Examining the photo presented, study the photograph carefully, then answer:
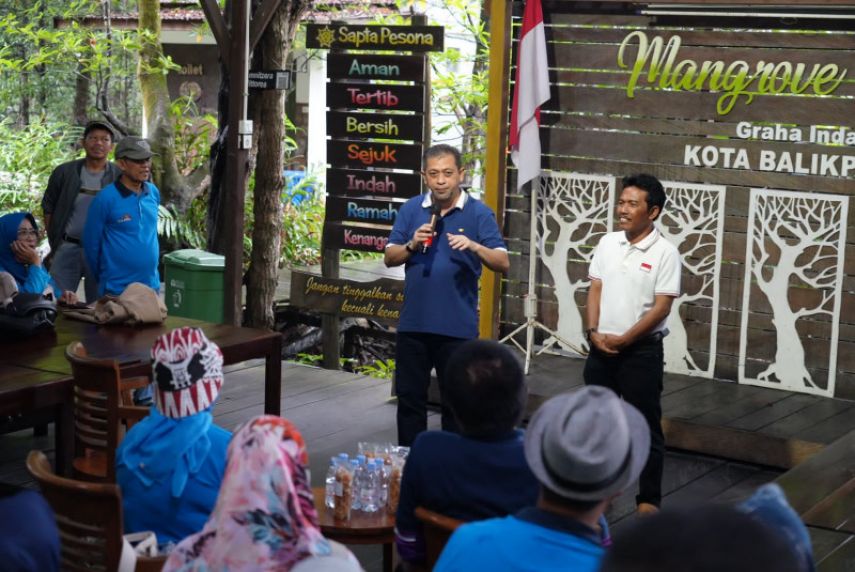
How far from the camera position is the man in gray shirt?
25.3ft

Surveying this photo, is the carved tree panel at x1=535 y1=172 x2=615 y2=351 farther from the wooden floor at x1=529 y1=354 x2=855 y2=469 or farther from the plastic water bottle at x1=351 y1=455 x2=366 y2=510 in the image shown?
the plastic water bottle at x1=351 y1=455 x2=366 y2=510

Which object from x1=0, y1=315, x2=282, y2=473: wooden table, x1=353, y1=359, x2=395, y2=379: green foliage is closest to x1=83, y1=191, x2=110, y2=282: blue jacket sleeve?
x1=0, y1=315, x2=282, y2=473: wooden table

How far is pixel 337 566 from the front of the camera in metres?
2.58

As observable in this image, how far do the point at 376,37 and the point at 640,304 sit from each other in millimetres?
4158

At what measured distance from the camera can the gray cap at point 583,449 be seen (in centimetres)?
241

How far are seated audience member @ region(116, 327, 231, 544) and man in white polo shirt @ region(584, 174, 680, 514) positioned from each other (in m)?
2.47

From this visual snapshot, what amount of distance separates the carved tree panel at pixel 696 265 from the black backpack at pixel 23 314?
3.94m

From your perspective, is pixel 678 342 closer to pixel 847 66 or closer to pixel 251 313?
pixel 847 66

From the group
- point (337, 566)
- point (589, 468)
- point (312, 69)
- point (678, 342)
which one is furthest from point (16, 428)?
point (312, 69)

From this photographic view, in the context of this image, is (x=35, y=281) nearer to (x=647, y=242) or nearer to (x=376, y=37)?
(x=647, y=242)

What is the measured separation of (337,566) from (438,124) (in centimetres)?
1348

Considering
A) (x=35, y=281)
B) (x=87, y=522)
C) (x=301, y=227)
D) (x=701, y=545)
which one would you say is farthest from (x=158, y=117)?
(x=701, y=545)

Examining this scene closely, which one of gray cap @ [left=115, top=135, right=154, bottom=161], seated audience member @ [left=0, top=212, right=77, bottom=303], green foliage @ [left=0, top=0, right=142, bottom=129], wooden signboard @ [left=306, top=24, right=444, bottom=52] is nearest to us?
seated audience member @ [left=0, top=212, right=77, bottom=303]

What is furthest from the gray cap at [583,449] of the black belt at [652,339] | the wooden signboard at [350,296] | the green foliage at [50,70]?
the green foliage at [50,70]
